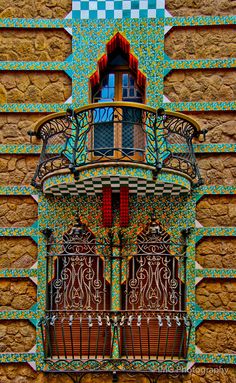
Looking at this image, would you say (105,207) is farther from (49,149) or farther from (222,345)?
(222,345)

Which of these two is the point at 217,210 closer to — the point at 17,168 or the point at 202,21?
the point at 202,21

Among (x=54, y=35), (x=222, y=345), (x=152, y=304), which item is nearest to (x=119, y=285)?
(x=152, y=304)

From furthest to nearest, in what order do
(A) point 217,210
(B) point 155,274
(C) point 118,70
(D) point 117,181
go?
(C) point 118,70, (A) point 217,210, (B) point 155,274, (D) point 117,181

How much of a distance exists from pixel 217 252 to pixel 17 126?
302cm

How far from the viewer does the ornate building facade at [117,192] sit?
6.25 meters

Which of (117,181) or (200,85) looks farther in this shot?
(200,85)

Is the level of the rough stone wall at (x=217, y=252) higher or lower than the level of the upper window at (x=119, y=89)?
lower

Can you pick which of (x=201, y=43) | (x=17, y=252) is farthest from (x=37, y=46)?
(x=17, y=252)

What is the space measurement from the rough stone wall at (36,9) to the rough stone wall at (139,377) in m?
4.52

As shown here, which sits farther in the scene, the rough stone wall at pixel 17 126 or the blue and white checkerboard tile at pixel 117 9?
the blue and white checkerboard tile at pixel 117 9

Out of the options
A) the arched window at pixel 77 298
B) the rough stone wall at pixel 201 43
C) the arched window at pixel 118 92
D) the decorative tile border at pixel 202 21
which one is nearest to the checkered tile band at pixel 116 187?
the arched window at pixel 77 298

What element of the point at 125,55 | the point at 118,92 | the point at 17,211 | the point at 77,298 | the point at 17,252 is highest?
the point at 125,55

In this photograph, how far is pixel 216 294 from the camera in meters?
6.45

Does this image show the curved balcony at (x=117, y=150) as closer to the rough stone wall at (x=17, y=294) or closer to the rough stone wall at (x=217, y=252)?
the rough stone wall at (x=217, y=252)
